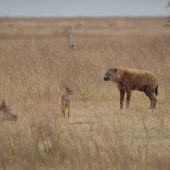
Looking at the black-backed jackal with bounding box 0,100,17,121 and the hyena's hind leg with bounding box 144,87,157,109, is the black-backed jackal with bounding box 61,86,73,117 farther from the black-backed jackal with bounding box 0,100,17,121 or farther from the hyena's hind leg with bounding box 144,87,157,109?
the hyena's hind leg with bounding box 144,87,157,109

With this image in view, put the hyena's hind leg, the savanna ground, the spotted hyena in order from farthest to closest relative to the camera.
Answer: the spotted hyena → the hyena's hind leg → the savanna ground

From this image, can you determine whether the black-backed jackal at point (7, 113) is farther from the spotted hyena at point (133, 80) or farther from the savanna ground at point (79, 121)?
the spotted hyena at point (133, 80)

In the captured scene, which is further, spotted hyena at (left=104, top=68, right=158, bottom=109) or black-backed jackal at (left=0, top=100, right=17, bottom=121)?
spotted hyena at (left=104, top=68, right=158, bottom=109)

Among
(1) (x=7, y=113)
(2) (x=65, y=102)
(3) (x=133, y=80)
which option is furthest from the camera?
(3) (x=133, y=80)

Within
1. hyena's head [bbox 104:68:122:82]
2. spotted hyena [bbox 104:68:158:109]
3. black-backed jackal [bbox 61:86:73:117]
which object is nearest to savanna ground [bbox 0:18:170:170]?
black-backed jackal [bbox 61:86:73:117]

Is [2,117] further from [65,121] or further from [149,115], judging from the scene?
[149,115]

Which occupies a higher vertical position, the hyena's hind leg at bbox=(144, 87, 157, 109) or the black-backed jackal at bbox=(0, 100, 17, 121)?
the black-backed jackal at bbox=(0, 100, 17, 121)

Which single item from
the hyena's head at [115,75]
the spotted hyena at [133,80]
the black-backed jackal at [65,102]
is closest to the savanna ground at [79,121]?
the black-backed jackal at [65,102]

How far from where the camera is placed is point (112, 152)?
955 cm

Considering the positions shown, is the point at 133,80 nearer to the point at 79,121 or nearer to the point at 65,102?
the point at 65,102

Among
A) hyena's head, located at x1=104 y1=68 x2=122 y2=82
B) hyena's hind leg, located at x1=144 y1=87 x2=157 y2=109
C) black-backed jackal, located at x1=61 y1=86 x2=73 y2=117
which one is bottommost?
hyena's hind leg, located at x1=144 y1=87 x2=157 y2=109

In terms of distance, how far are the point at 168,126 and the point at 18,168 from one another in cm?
Result: 325

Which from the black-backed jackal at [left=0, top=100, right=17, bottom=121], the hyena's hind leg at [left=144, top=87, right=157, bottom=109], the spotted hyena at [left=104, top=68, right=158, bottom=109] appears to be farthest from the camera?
the spotted hyena at [left=104, top=68, right=158, bottom=109]

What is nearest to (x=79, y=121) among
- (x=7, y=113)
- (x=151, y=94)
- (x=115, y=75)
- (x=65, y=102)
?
(x=65, y=102)
